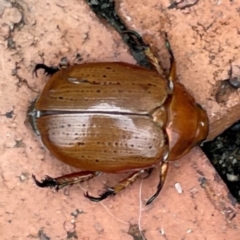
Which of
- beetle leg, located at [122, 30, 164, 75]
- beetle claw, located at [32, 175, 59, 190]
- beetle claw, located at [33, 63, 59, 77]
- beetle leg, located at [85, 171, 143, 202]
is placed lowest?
beetle claw, located at [32, 175, 59, 190]

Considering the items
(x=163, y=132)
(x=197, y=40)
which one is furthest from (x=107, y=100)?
(x=197, y=40)

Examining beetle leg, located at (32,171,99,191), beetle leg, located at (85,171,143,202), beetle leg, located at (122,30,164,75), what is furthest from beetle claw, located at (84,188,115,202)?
beetle leg, located at (122,30,164,75)

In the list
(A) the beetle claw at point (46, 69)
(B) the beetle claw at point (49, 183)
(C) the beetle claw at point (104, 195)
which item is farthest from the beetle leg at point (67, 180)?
(A) the beetle claw at point (46, 69)

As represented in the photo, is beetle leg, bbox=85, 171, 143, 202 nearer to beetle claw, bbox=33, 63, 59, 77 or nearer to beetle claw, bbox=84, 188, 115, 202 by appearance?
beetle claw, bbox=84, 188, 115, 202

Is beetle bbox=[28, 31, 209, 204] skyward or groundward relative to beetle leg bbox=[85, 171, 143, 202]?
skyward

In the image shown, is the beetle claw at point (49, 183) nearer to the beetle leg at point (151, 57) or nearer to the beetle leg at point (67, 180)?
the beetle leg at point (67, 180)

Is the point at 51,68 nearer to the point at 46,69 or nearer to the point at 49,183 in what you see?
the point at 46,69
